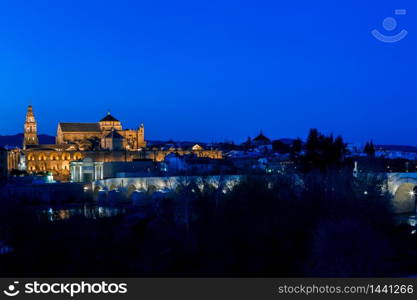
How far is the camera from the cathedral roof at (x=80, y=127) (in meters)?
58.0

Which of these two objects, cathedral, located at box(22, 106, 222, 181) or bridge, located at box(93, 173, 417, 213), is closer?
bridge, located at box(93, 173, 417, 213)

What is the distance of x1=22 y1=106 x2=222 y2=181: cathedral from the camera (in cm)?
4994

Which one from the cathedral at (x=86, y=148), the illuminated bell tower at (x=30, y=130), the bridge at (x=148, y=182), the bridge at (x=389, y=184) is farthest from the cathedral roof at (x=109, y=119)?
the bridge at (x=389, y=184)

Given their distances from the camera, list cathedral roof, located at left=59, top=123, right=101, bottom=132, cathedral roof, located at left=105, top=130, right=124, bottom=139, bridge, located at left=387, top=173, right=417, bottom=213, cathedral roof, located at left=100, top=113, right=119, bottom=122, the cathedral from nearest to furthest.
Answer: bridge, located at left=387, top=173, right=417, bottom=213 → the cathedral → cathedral roof, located at left=105, top=130, right=124, bottom=139 → cathedral roof, located at left=59, top=123, right=101, bottom=132 → cathedral roof, located at left=100, top=113, right=119, bottom=122

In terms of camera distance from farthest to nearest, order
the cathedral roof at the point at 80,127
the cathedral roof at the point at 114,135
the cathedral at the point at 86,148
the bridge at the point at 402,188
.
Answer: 1. the cathedral roof at the point at 80,127
2. the cathedral roof at the point at 114,135
3. the cathedral at the point at 86,148
4. the bridge at the point at 402,188

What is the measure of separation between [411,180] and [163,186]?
11.1m

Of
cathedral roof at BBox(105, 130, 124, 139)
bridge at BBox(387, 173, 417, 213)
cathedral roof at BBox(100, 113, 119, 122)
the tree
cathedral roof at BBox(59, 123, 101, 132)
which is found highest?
cathedral roof at BBox(100, 113, 119, 122)

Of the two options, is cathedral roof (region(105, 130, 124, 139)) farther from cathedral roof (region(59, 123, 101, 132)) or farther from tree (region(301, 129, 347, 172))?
tree (region(301, 129, 347, 172))

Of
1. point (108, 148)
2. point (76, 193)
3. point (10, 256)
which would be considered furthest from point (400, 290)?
point (108, 148)

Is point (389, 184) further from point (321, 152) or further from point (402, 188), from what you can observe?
point (321, 152)

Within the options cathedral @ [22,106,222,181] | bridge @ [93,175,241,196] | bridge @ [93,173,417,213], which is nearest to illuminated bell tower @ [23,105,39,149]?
cathedral @ [22,106,222,181]

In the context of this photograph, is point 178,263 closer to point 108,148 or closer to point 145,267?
point 145,267

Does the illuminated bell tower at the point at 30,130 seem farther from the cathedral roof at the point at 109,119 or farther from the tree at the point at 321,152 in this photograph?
the tree at the point at 321,152

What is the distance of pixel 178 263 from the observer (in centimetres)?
1573
